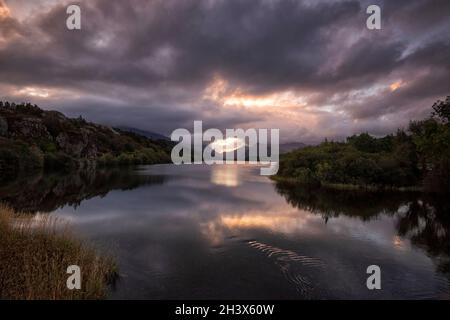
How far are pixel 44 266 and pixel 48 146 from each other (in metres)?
94.3

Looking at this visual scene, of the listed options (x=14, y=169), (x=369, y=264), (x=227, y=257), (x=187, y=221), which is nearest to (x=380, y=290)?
(x=369, y=264)

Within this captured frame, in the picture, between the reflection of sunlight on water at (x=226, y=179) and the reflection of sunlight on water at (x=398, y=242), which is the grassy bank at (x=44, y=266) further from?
the reflection of sunlight on water at (x=226, y=179)

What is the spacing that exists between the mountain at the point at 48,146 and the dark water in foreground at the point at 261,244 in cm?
3961

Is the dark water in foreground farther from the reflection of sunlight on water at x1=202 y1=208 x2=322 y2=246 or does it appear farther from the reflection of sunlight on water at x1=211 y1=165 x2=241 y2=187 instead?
the reflection of sunlight on water at x1=211 y1=165 x2=241 y2=187

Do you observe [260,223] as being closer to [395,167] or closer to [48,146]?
[395,167]

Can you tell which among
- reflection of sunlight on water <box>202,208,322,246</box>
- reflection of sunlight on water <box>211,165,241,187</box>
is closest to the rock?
reflection of sunlight on water <box>211,165,241,187</box>

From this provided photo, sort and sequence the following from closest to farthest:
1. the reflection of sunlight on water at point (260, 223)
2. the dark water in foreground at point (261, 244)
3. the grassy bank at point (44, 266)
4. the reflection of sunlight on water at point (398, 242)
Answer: the grassy bank at point (44, 266)
the dark water in foreground at point (261, 244)
the reflection of sunlight on water at point (398, 242)
the reflection of sunlight on water at point (260, 223)

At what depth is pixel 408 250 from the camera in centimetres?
1920

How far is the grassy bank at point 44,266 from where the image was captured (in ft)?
31.5

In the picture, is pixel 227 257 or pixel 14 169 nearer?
pixel 227 257

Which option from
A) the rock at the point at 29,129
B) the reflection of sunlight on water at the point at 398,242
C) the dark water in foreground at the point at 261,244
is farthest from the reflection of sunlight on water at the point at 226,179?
the rock at the point at 29,129

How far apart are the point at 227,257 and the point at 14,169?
221 feet
